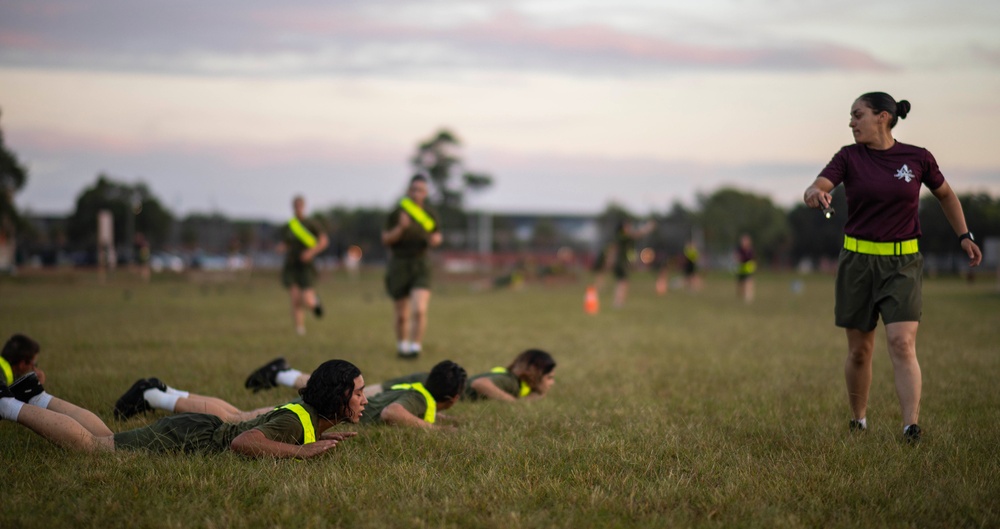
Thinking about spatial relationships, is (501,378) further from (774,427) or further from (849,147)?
(849,147)

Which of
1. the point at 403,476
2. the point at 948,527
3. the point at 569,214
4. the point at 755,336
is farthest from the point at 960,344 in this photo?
the point at 569,214

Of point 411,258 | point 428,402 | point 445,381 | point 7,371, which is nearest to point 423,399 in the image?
point 428,402

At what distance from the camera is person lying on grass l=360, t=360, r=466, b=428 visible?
5.20 metres

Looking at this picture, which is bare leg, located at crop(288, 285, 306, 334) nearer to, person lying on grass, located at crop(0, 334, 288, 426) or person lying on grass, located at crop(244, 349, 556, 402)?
person lying on grass, located at crop(244, 349, 556, 402)

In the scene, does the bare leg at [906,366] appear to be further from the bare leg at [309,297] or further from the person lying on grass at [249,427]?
the bare leg at [309,297]

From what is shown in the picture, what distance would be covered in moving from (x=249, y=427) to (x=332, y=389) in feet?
2.09

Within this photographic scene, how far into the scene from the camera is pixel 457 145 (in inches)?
2325

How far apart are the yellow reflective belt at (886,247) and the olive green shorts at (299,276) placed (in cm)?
919

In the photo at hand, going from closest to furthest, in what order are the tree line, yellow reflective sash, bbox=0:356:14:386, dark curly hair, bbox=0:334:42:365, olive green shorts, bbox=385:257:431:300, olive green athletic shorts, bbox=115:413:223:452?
olive green athletic shorts, bbox=115:413:223:452
yellow reflective sash, bbox=0:356:14:386
dark curly hair, bbox=0:334:42:365
olive green shorts, bbox=385:257:431:300
the tree line

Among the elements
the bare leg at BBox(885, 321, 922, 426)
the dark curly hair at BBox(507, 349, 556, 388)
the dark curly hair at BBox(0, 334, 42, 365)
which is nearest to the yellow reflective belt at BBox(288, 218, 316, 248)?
the dark curly hair at BBox(0, 334, 42, 365)

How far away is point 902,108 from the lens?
5.07 meters

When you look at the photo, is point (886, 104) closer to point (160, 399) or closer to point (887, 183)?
point (887, 183)

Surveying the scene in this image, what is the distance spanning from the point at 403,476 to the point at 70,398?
3809 millimetres

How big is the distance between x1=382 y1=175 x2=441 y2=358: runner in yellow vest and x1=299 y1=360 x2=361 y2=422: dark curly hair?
5089 mm
